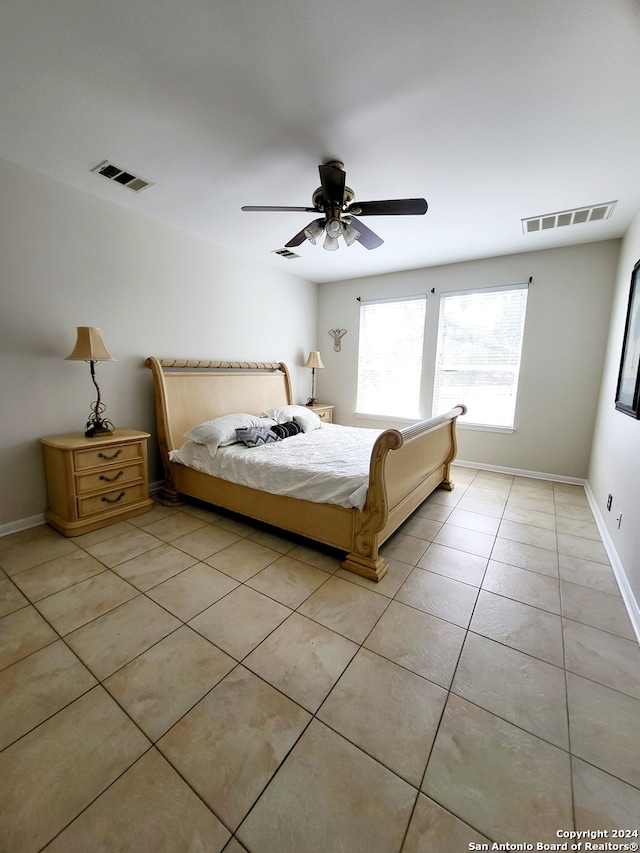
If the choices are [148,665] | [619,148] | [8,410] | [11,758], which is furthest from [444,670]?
[8,410]

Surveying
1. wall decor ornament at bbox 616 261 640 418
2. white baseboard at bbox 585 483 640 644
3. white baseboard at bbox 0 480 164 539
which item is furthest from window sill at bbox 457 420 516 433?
white baseboard at bbox 0 480 164 539

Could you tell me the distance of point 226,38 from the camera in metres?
1.44

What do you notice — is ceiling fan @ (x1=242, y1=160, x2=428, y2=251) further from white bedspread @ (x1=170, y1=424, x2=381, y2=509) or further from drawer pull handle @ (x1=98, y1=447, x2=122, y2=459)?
drawer pull handle @ (x1=98, y1=447, x2=122, y2=459)

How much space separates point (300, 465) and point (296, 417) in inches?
55.9

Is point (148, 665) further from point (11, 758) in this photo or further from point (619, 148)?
point (619, 148)

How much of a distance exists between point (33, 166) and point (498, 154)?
3237 millimetres

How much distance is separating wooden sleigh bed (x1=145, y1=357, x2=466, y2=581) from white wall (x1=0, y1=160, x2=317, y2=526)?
0.90 feet

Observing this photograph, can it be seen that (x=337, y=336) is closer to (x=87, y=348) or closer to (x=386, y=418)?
(x=386, y=418)

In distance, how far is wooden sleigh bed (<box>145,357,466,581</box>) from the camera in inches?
84.4

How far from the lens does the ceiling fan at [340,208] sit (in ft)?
6.59

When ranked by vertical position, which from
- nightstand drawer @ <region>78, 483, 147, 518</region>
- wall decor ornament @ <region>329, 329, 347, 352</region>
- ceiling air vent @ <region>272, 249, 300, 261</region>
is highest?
ceiling air vent @ <region>272, 249, 300, 261</region>

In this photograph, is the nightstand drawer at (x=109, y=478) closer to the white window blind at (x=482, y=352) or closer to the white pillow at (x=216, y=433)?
the white pillow at (x=216, y=433)

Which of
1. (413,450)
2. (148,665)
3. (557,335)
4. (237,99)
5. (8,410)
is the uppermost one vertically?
(237,99)

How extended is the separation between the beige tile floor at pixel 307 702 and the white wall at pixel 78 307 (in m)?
0.99
